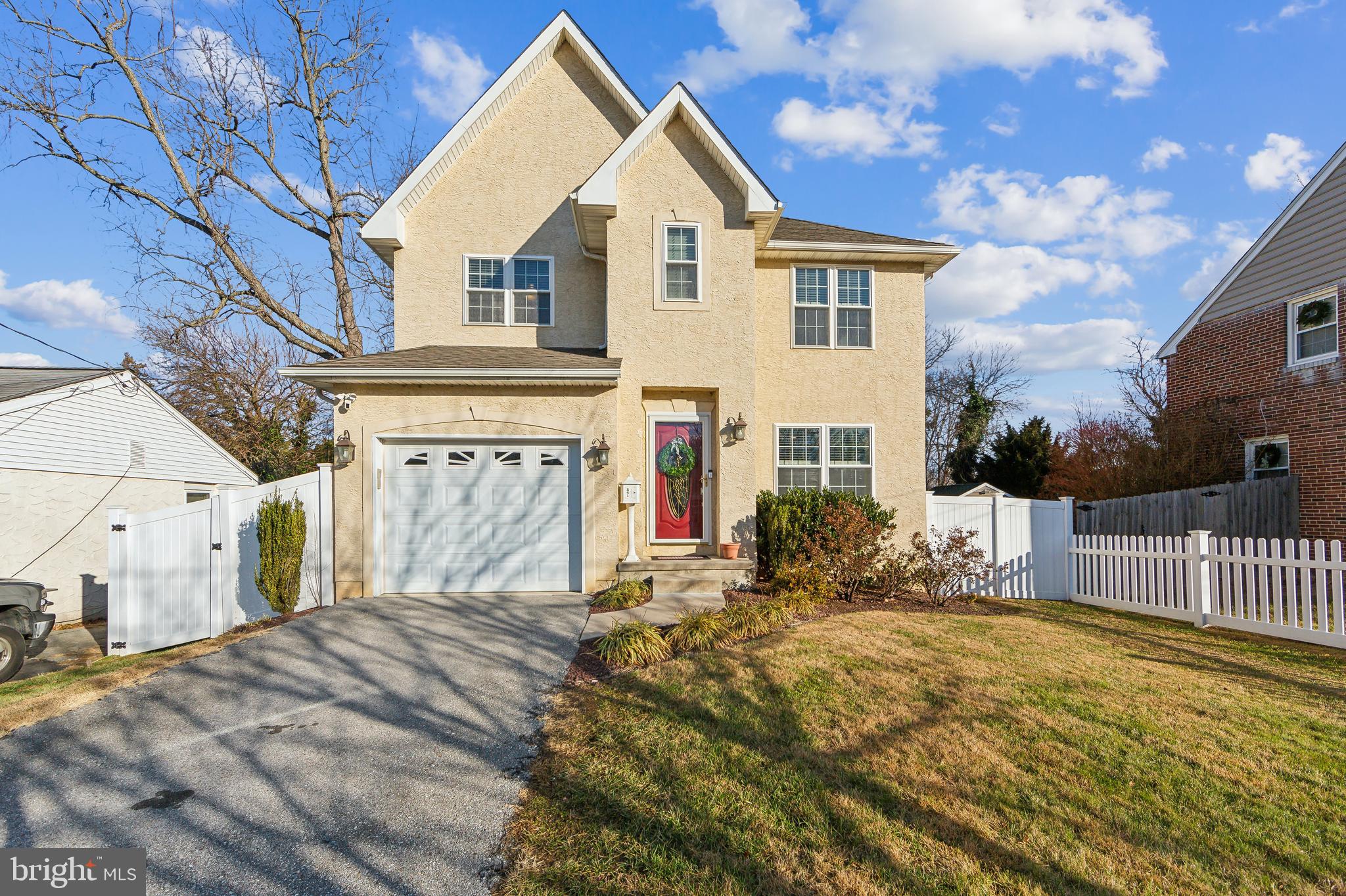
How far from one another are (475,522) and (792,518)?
503 cm

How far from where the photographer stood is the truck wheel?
7.66 m

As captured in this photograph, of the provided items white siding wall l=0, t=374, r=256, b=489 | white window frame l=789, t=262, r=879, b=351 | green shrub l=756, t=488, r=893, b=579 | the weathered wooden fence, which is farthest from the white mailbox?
white siding wall l=0, t=374, r=256, b=489

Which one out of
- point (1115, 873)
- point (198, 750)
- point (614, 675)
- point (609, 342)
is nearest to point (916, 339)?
point (609, 342)

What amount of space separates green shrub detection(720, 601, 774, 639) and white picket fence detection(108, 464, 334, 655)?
6239 millimetres

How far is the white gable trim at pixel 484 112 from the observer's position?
11.6 meters

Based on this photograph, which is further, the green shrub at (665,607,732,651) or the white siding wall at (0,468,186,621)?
the white siding wall at (0,468,186,621)

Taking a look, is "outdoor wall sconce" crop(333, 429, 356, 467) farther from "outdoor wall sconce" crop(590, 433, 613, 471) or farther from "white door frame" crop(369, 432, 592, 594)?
"outdoor wall sconce" crop(590, 433, 613, 471)

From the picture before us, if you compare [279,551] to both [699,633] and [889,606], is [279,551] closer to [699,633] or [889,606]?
[699,633]

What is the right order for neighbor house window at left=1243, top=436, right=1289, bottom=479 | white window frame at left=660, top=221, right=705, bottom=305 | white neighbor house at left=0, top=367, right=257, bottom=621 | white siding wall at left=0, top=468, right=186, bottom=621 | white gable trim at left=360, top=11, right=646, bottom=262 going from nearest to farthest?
white window frame at left=660, top=221, right=705, bottom=305 → white siding wall at left=0, top=468, right=186, bottom=621 → white neighbor house at left=0, top=367, right=257, bottom=621 → white gable trim at left=360, top=11, right=646, bottom=262 → neighbor house window at left=1243, top=436, right=1289, bottom=479

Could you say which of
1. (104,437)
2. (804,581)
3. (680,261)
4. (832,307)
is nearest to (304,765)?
(804,581)

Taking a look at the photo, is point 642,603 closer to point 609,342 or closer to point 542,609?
point 542,609

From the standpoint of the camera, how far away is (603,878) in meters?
3.26

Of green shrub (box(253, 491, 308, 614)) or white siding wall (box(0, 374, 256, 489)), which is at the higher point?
white siding wall (box(0, 374, 256, 489))

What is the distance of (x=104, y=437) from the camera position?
1319 cm
